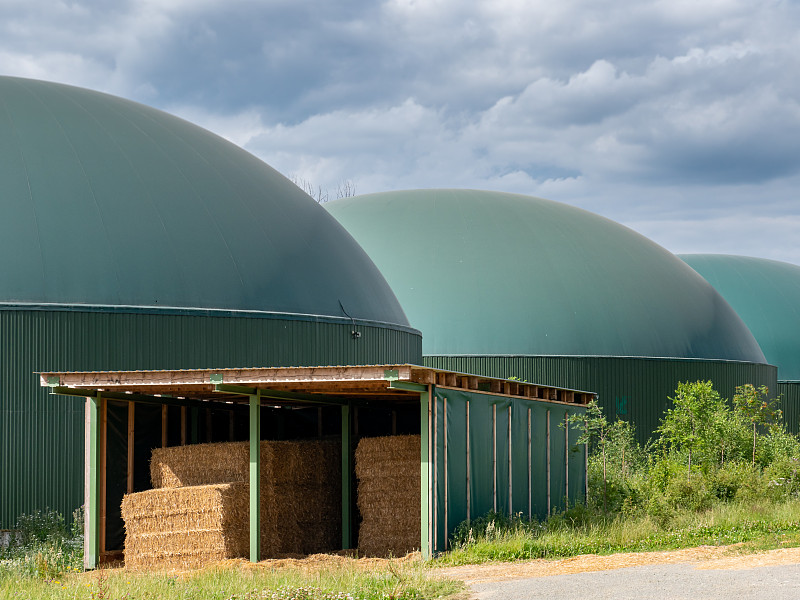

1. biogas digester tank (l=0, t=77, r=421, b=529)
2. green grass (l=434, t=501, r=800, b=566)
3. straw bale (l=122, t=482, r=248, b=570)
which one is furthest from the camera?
biogas digester tank (l=0, t=77, r=421, b=529)

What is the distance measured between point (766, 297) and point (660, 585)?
44751mm

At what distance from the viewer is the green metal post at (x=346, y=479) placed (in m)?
20.3

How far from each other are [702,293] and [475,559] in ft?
94.8

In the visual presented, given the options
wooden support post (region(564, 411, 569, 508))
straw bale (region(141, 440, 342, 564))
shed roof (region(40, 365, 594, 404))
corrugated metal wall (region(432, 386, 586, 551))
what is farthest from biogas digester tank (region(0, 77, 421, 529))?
corrugated metal wall (region(432, 386, 586, 551))

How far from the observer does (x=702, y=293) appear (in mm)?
42469

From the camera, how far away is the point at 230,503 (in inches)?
713

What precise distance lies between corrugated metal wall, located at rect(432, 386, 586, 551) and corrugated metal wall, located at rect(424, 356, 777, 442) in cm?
1214

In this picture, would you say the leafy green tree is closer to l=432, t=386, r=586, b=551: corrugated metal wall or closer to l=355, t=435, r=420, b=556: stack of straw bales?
l=432, t=386, r=586, b=551: corrugated metal wall

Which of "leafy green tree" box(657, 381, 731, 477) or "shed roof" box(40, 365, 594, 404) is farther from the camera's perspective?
"leafy green tree" box(657, 381, 731, 477)

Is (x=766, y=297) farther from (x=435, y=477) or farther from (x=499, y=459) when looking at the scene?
(x=435, y=477)

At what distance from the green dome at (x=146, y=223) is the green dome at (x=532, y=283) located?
8.44 m

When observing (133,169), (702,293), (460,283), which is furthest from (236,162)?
(702,293)

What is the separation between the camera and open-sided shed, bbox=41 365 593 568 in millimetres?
16859

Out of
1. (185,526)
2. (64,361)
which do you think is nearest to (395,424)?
(185,526)
